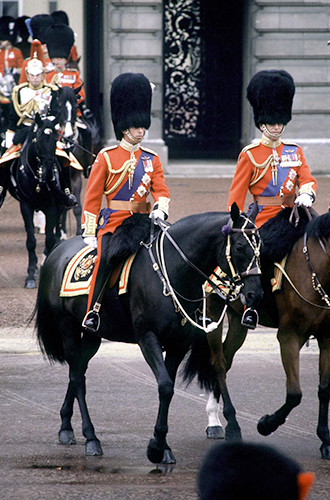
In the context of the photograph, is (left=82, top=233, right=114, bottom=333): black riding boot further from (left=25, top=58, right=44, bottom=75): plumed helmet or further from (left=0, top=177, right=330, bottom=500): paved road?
(left=25, top=58, right=44, bottom=75): plumed helmet

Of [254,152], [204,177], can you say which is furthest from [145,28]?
[254,152]

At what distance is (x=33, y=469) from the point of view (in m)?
4.95

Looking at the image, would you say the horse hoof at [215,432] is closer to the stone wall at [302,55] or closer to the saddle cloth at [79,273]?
the saddle cloth at [79,273]

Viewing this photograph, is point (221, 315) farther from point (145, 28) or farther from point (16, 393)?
point (145, 28)

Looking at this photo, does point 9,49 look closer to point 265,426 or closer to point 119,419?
point 119,419

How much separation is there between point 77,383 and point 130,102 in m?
1.75

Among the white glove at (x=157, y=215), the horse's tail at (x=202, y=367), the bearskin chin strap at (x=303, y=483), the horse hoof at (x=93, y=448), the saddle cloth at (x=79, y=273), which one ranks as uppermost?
the bearskin chin strap at (x=303, y=483)

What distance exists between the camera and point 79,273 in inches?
218

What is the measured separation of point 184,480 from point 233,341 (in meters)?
1.27

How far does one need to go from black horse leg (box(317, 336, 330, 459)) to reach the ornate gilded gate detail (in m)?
14.3

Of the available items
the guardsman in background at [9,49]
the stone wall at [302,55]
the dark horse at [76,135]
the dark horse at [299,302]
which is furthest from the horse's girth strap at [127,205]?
the stone wall at [302,55]

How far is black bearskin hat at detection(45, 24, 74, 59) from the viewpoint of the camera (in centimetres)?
1323

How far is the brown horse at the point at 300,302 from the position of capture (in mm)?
5227

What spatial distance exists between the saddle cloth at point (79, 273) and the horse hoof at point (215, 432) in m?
1.18
